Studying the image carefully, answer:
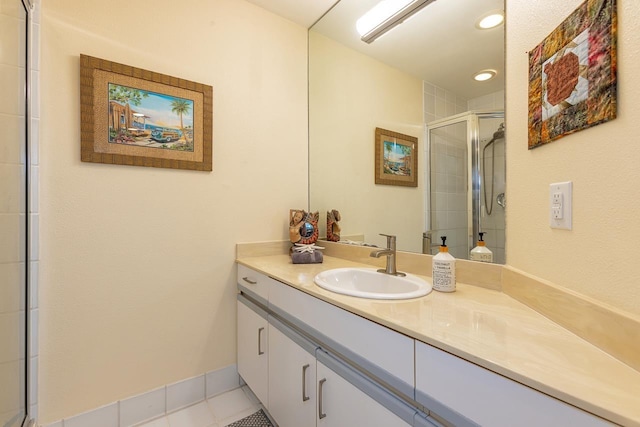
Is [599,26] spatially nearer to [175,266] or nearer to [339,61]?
[339,61]

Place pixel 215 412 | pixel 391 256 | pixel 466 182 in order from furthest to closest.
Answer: pixel 215 412
pixel 391 256
pixel 466 182

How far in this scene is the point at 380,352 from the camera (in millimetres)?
797

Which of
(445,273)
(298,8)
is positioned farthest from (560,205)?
(298,8)

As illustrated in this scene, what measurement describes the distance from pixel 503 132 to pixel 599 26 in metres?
0.47

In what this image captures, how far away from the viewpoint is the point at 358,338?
2.85ft

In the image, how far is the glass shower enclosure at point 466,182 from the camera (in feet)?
3.59

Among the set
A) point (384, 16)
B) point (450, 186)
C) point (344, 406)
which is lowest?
point (344, 406)

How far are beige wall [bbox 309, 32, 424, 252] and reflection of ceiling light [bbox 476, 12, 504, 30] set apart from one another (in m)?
0.33

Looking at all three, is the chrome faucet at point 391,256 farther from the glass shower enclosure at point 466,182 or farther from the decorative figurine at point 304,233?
the decorative figurine at point 304,233

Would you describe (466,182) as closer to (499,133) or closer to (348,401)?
(499,133)

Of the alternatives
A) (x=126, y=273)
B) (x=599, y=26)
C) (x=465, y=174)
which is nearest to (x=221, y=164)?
(x=126, y=273)

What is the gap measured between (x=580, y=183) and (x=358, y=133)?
50.7 inches

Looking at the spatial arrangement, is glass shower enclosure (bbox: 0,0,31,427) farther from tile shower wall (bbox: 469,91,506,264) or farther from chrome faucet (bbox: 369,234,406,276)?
tile shower wall (bbox: 469,91,506,264)

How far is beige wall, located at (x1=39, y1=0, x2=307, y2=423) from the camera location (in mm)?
1275
